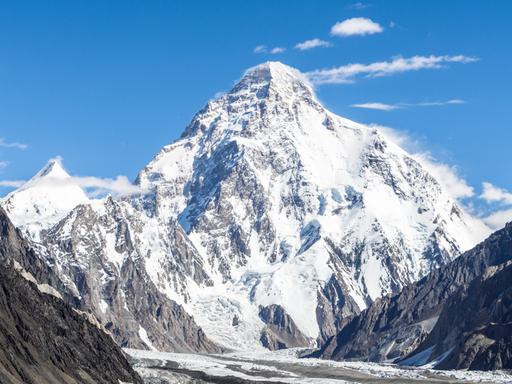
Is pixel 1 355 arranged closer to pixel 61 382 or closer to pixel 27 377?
pixel 27 377

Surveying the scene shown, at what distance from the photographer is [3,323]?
7781 inches

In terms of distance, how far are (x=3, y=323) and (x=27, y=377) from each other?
58.9 ft

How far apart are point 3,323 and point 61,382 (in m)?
12.1

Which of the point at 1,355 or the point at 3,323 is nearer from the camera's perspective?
the point at 1,355

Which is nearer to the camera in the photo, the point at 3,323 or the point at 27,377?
the point at 27,377

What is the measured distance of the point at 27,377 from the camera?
181750mm

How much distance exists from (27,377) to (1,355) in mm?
5540

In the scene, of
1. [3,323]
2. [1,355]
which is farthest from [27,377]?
[3,323]

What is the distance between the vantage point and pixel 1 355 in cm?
17838

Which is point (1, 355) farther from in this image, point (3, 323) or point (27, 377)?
point (3, 323)

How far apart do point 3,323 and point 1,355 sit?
64.5 ft

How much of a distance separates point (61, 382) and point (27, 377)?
55.9ft

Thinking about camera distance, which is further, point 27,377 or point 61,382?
point 61,382
